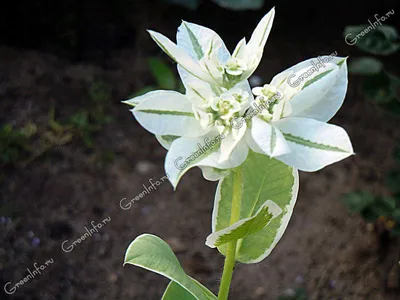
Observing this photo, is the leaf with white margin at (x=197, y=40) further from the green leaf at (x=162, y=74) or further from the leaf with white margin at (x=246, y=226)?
the green leaf at (x=162, y=74)

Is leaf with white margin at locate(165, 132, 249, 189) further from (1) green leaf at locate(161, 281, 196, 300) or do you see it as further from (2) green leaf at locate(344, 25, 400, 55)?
(2) green leaf at locate(344, 25, 400, 55)

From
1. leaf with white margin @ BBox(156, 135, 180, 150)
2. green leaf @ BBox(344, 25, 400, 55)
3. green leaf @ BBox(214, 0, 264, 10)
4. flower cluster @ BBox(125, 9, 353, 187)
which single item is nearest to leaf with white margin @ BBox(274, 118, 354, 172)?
flower cluster @ BBox(125, 9, 353, 187)

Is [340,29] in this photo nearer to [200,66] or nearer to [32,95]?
[32,95]

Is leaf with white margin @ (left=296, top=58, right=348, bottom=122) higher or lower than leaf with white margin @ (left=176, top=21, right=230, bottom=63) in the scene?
lower

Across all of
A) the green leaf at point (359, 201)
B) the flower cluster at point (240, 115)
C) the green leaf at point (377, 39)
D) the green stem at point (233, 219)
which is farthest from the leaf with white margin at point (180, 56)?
the green leaf at point (359, 201)

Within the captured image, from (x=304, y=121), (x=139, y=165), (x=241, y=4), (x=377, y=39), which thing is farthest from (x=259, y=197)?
(x=241, y=4)

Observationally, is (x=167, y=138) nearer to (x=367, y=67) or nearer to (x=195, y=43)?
(x=195, y=43)

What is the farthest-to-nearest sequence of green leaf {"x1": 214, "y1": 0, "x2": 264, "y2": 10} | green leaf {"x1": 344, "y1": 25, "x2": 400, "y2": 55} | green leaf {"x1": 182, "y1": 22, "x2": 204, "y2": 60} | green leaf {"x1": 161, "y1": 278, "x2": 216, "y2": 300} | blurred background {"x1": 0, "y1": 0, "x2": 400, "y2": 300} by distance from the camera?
1. green leaf {"x1": 214, "y1": 0, "x2": 264, "y2": 10}
2. blurred background {"x1": 0, "y1": 0, "x2": 400, "y2": 300}
3. green leaf {"x1": 344, "y1": 25, "x2": 400, "y2": 55}
4. green leaf {"x1": 161, "y1": 278, "x2": 216, "y2": 300}
5. green leaf {"x1": 182, "y1": 22, "x2": 204, "y2": 60}
